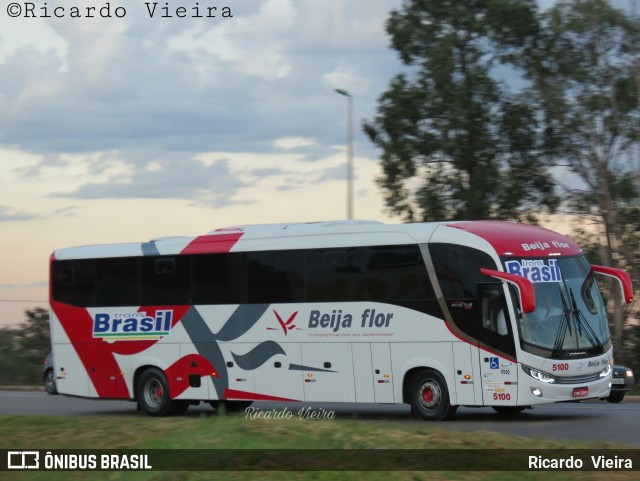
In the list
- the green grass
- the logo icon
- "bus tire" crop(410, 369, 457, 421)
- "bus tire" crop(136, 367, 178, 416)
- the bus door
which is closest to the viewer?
the green grass

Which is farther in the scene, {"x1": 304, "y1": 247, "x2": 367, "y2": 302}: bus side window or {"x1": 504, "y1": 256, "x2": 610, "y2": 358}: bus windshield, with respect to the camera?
{"x1": 304, "y1": 247, "x2": 367, "y2": 302}: bus side window

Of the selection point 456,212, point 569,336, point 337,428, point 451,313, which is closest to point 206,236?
point 451,313

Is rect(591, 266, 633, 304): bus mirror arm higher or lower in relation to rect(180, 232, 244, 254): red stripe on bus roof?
lower

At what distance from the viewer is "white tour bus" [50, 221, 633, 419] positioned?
18500mm

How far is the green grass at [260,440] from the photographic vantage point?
10836 millimetres

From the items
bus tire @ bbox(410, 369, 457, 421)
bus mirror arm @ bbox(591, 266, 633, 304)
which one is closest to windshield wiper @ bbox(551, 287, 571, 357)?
bus mirror arm @ bbox(591, 266, 633, 304)

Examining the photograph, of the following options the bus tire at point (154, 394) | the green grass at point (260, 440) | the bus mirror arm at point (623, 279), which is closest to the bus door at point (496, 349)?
the bus mirror arm at point (623, 279)

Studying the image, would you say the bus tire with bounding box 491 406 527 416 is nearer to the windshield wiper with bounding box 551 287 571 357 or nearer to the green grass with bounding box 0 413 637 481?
the windshield wiper with bounding box 551 287 571 357

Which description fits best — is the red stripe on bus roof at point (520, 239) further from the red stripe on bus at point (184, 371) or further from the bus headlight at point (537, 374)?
the red stripe on bus at point (184, 371)

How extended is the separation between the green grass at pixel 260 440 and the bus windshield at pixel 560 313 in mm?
4722

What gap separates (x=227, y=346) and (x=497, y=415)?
5.05m

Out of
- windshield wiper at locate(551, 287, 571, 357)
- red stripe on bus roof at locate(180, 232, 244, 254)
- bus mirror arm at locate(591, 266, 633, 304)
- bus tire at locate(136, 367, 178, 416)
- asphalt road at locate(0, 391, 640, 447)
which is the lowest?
asphalt road at locate(0, 391, 640, 447)

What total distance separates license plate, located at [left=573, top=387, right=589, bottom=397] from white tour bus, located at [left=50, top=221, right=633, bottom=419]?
0.05 m

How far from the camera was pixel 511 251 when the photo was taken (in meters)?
18.7
